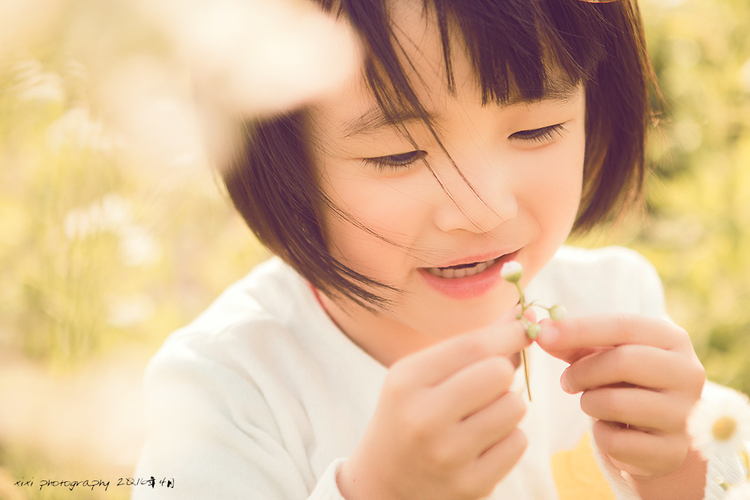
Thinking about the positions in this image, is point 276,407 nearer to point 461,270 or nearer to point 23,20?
point 461,270

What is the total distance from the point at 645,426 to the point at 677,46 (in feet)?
4.73

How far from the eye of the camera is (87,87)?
105 cm

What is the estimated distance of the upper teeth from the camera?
732 millimetres

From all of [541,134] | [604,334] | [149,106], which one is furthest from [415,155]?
[149,106]

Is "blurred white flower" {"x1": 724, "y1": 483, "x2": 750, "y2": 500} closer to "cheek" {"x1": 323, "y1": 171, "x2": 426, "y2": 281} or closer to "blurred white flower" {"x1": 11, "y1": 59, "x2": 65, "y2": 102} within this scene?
"cheek" {"x1": 323, "y1": 171, "x2": 426, "y2": 281}

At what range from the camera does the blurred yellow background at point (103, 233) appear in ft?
3.50

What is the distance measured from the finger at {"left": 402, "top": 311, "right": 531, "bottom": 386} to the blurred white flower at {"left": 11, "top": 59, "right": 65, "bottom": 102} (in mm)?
816

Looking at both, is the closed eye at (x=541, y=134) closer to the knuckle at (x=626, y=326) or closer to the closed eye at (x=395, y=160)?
the closed eye at (x=395, y=160)

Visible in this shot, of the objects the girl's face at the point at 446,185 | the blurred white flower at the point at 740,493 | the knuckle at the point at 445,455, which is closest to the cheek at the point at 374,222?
the girl's face at the point at 446,185

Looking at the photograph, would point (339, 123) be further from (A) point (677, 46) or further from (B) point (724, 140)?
(A) point (677, 46)

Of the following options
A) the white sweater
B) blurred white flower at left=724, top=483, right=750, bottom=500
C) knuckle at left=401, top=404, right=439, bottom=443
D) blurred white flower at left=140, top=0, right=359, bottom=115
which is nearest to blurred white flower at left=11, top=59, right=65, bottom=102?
blurred white flower at left=140, top=0, right=359, bottom=115

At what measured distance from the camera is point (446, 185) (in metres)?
0.62

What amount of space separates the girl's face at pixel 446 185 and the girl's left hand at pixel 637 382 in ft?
0.44

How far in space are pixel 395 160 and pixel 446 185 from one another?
0.06m
